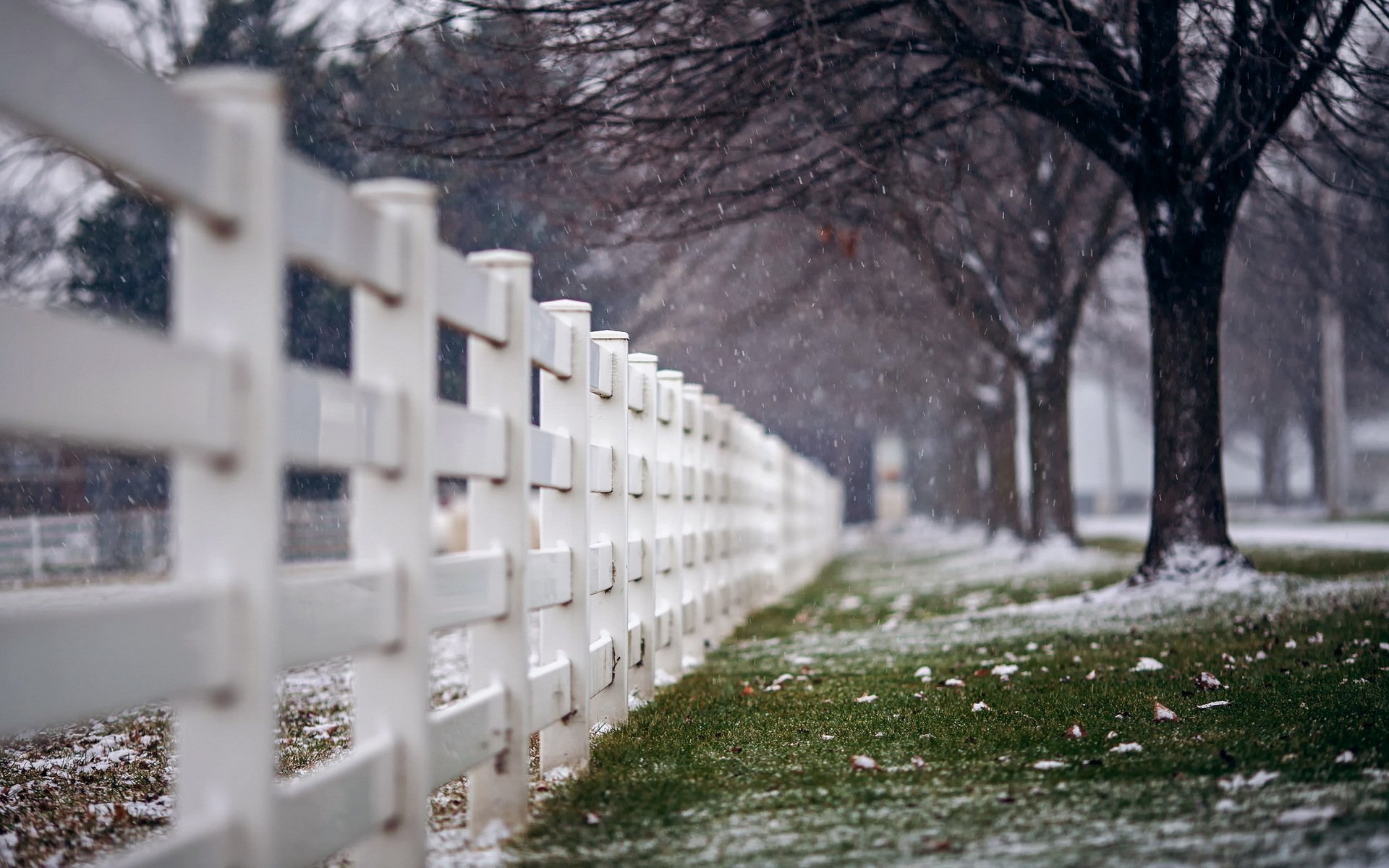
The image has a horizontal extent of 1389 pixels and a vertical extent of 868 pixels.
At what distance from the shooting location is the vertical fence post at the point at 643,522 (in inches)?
223

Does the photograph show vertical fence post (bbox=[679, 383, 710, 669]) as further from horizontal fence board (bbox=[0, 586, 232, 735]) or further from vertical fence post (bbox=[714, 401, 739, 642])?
horizontal fence board (bbox=[0, 586, 232, 735])

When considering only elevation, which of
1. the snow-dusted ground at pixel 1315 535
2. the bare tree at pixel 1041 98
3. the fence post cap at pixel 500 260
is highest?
the bare tree at pixel 1041 98

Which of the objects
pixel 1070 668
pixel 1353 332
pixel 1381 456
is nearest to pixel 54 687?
pixel 1070 668

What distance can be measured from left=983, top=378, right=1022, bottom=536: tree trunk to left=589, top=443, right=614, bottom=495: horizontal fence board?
1666 centimetres

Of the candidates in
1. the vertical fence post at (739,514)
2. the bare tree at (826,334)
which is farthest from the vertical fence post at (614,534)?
the bare tree at (826,334)

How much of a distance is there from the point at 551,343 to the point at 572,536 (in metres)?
0.69

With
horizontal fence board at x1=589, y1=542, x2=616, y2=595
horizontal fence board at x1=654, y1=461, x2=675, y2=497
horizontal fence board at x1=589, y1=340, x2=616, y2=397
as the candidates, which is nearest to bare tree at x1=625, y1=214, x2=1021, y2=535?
horizontal fence board at x1=654, y1=461, x2=675, y2=497

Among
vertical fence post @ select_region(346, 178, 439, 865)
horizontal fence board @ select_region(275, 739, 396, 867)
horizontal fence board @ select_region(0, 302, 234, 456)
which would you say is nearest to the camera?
horizontal fence board @ select_region(0, 302, 234, 456)

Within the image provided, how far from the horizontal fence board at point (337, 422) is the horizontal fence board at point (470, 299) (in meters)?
0.37

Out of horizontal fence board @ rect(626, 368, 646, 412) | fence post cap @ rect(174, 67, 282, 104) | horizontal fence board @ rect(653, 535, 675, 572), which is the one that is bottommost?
horizontal fence board @ rect(653, 535, 675, 572)

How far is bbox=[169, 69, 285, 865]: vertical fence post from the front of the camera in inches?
82.3

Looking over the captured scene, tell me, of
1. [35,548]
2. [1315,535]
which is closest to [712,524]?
[1315,535]

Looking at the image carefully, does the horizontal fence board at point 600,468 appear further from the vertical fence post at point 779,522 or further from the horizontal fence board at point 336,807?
the vertical fence post at point 779,522

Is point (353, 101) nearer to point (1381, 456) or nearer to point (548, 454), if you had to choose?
point (548, 454)
